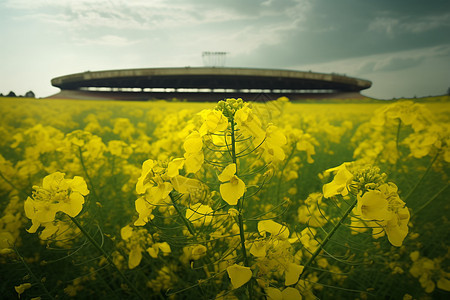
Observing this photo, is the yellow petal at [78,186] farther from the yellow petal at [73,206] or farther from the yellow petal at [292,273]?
the yellow petal at [292,273]

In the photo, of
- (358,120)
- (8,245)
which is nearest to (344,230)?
(8,245)

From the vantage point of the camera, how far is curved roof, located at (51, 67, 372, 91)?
20766 mm

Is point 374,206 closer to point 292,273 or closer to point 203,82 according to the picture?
point 292,273

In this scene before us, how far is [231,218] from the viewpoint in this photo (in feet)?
2.98

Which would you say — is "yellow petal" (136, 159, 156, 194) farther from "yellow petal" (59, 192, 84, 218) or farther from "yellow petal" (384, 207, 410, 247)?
"yellow petal" (384, 207, 410, 247)

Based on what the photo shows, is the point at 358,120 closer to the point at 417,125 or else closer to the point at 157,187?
the point at 417,125

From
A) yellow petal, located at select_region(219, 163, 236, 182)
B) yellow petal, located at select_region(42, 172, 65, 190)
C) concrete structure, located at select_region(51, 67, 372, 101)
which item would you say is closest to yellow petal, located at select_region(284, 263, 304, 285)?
yellow petal, located at select_region(219, 163, 236, 182)

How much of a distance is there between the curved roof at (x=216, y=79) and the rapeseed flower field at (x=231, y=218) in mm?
18689

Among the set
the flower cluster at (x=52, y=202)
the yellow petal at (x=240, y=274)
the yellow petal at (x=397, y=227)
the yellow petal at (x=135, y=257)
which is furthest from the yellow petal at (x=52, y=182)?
the yellow petal at (x=397, y=227)

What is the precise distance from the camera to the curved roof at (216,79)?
2077 centimetres

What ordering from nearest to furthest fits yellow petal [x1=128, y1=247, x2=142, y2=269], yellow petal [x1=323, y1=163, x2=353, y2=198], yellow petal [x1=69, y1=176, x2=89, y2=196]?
1. yellow petal [x1=323, y1=163, x2=353, y2=198]
2. yellow petal [x1=69, y1=176, x2=89, y2=196]
3. yellow petal [x1=128, y1=247, x2=142, y2=269]

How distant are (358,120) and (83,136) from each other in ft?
17.0

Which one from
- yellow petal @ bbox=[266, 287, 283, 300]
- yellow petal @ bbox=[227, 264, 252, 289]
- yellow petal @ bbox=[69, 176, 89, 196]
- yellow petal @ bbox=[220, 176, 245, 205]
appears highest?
yellow petal @ bbox=[220, 176, 245, 205]

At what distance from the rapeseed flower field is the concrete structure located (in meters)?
18.0
